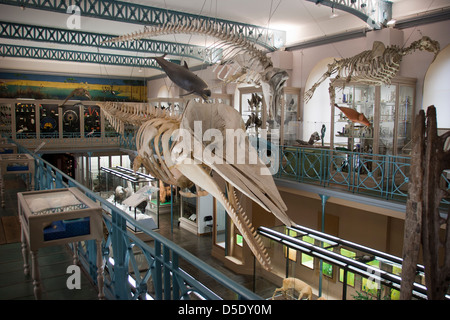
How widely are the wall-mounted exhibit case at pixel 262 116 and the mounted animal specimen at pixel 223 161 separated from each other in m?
5.09

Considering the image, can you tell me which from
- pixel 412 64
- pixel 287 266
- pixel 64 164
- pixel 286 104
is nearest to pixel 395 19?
pixel 412 64

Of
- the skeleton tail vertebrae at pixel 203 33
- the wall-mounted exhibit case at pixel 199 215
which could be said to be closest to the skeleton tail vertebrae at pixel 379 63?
the skeleton tail vertebrae at pixel 203 33

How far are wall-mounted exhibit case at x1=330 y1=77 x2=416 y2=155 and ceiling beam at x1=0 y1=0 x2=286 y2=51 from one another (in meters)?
3.00

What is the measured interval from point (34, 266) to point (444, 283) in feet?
9.24

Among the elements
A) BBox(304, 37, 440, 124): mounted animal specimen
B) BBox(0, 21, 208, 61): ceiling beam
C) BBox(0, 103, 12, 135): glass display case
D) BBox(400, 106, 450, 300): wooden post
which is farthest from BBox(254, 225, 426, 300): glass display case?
BBox(0, 103, 12, 135): glass display case

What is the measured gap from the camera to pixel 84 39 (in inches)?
571

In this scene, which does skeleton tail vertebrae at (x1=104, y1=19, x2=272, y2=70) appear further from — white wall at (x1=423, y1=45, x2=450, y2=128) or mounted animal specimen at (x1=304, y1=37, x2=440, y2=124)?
white wall at (x1=423, y1=45, x2=450, y2=128)

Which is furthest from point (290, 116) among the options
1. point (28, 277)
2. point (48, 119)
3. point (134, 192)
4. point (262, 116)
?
point (48, 119)

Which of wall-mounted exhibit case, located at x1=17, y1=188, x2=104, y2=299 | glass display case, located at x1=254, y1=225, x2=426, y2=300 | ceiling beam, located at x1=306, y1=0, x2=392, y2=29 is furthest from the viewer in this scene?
ceiling beam, located at x1=306, y1=0, x2=392, y2=29

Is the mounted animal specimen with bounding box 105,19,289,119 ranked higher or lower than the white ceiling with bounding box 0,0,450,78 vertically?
lower

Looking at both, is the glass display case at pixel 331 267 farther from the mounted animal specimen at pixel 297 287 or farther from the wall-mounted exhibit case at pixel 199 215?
the wall-mounted exhibit case at pixel 199 215

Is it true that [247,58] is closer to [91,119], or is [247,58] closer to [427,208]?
[427,208]

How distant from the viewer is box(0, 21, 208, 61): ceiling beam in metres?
13.3
